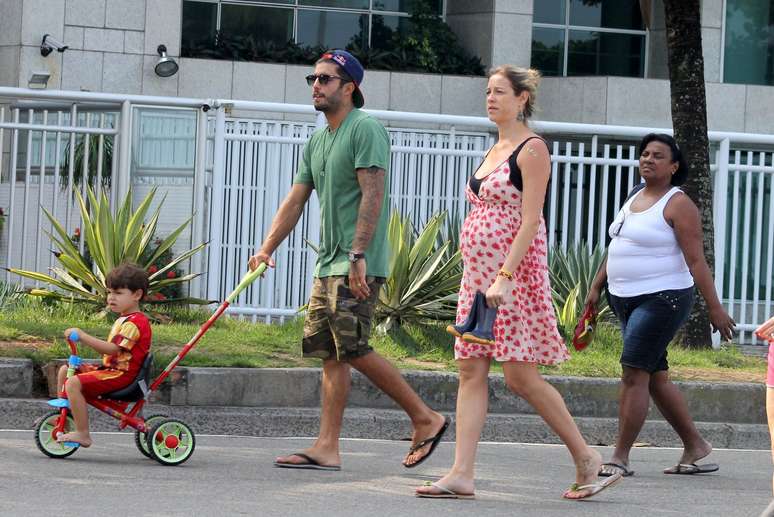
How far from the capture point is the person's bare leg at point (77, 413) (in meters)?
6.81

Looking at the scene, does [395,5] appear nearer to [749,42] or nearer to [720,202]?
[749,42]

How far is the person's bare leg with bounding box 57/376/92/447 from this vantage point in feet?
22.3

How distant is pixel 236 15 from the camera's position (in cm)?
2225

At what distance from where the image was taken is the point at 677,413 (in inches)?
297

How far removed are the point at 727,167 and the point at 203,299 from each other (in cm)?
438

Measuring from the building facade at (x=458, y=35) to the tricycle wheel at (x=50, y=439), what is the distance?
14.1 m

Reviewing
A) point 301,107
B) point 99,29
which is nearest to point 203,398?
point 301,107

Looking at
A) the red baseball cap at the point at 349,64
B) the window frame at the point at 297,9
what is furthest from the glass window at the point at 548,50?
the red baseball cap at the point at 349,64

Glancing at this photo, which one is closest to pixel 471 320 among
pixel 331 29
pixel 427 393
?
pixel 427 393

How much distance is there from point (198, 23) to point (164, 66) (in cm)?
183

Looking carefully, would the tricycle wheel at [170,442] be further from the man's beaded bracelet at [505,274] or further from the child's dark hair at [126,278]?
the man's beaded bracelet at [505,274]

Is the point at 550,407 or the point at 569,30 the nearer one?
the point at 550,407

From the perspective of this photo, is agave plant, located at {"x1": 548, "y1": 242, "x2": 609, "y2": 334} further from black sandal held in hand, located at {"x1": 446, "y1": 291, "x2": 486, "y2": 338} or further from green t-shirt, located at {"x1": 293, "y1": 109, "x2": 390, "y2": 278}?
black sandal held in hand, located at {"x1": 446, "y1": 291, "x2": 486, "y2": 338}

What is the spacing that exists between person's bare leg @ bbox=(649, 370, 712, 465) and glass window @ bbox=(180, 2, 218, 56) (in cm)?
1520
